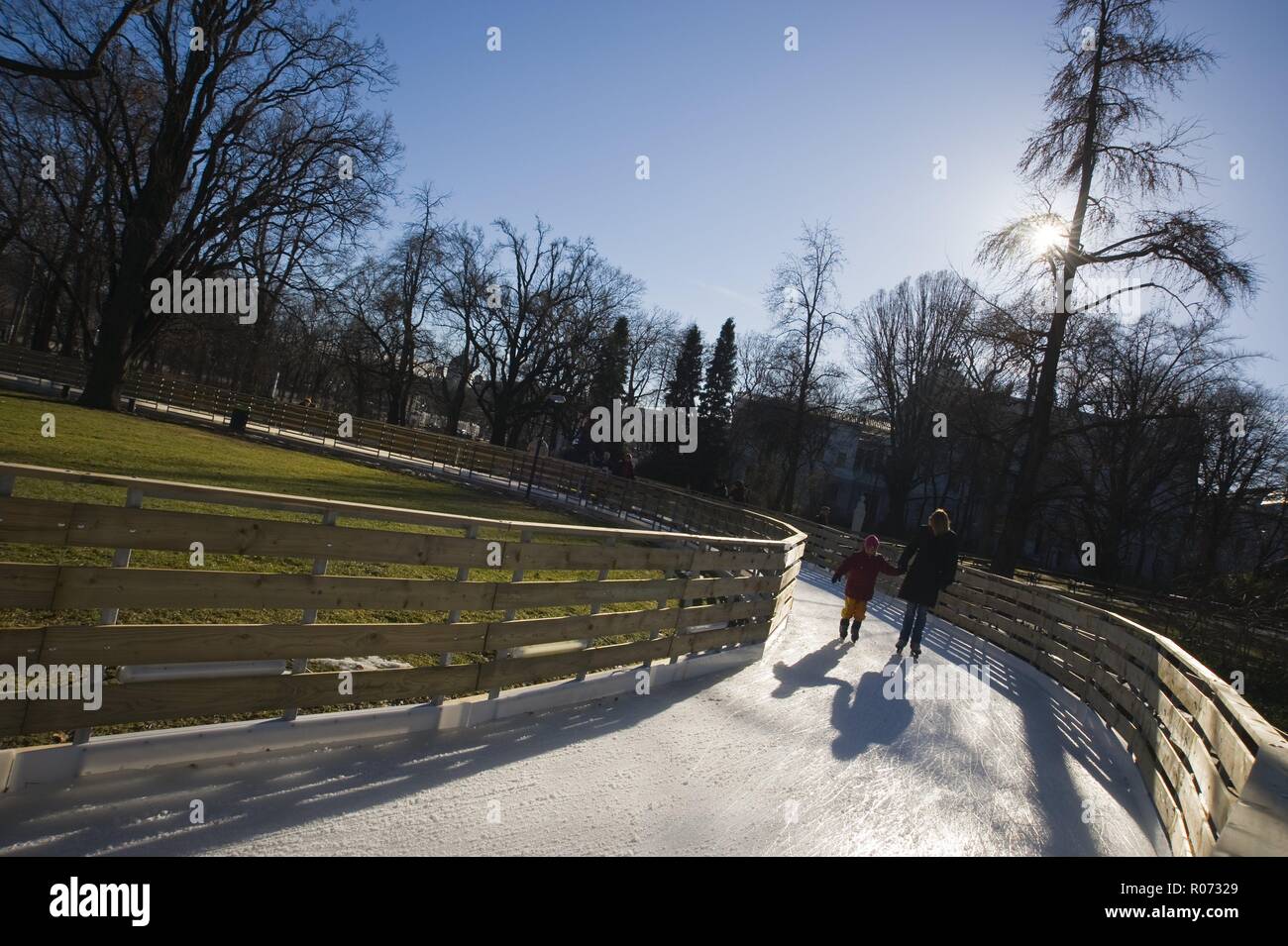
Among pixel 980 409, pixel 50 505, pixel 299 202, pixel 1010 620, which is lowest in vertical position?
pixel 1010 620

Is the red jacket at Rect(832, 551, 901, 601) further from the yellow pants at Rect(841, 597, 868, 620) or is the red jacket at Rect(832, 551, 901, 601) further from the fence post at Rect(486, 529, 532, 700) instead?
the fence post at Rect(486, 529, 532, 700)

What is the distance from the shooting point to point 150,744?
12.0 feet

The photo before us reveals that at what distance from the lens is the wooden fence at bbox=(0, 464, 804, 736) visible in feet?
10.6

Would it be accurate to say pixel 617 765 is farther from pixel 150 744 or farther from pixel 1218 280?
pixel 1218 280

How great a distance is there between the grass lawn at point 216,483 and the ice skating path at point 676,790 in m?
0.75

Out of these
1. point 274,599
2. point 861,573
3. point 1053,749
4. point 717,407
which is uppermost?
point 717,407

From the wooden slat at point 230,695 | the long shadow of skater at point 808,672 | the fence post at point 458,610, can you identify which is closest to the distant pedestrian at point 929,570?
the long shadow of skater at point 808,672

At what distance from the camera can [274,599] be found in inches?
156

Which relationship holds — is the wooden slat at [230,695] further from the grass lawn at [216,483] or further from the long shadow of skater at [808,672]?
the long shadow of skater at [808,672]

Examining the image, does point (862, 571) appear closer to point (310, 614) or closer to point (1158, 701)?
point (1158, 701)

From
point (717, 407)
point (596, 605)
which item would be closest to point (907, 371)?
point (717, 407)

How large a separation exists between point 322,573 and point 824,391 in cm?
3821

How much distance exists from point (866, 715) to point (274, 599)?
5077 millimetres
